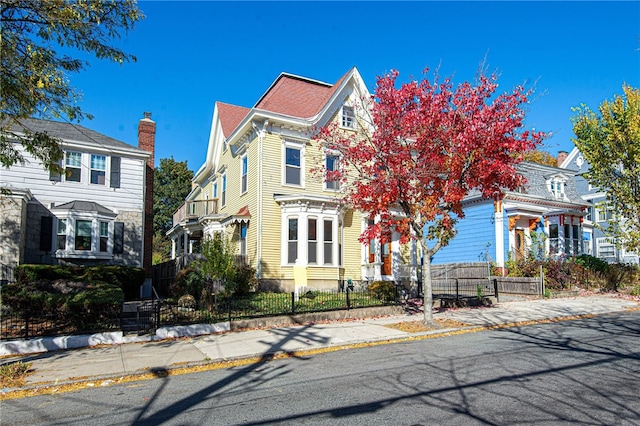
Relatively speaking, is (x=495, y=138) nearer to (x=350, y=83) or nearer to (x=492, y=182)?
(x=492, y=182)

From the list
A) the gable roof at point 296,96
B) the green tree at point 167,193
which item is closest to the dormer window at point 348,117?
the gable roof at point 296,96

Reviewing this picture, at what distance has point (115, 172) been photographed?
22.7 meters

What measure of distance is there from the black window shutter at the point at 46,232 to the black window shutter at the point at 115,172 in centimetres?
326

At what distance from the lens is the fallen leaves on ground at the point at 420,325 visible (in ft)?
43.3

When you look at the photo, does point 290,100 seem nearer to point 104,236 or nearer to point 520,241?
point 104,236

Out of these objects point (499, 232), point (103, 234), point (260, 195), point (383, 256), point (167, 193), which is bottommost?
point (383, 256)

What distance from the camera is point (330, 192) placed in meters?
22.2

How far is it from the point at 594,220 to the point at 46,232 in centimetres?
3677

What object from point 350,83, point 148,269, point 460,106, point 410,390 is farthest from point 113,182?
point 410,390

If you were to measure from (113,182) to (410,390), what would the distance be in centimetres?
1990

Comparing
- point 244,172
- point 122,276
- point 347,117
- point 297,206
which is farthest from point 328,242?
point 122,276

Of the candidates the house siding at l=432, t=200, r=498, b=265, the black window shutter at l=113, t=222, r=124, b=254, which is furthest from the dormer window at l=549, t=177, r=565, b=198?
the black window shutter at l=113, t=222, r=124, b=254

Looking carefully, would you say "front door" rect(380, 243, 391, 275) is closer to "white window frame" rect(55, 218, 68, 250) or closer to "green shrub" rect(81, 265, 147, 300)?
"green shrub" rect(81, 265, 147, 300)

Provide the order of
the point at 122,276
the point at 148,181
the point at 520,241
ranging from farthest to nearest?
1. the point at 520,241
2. the point at 148,181
3. the point at 122,276
